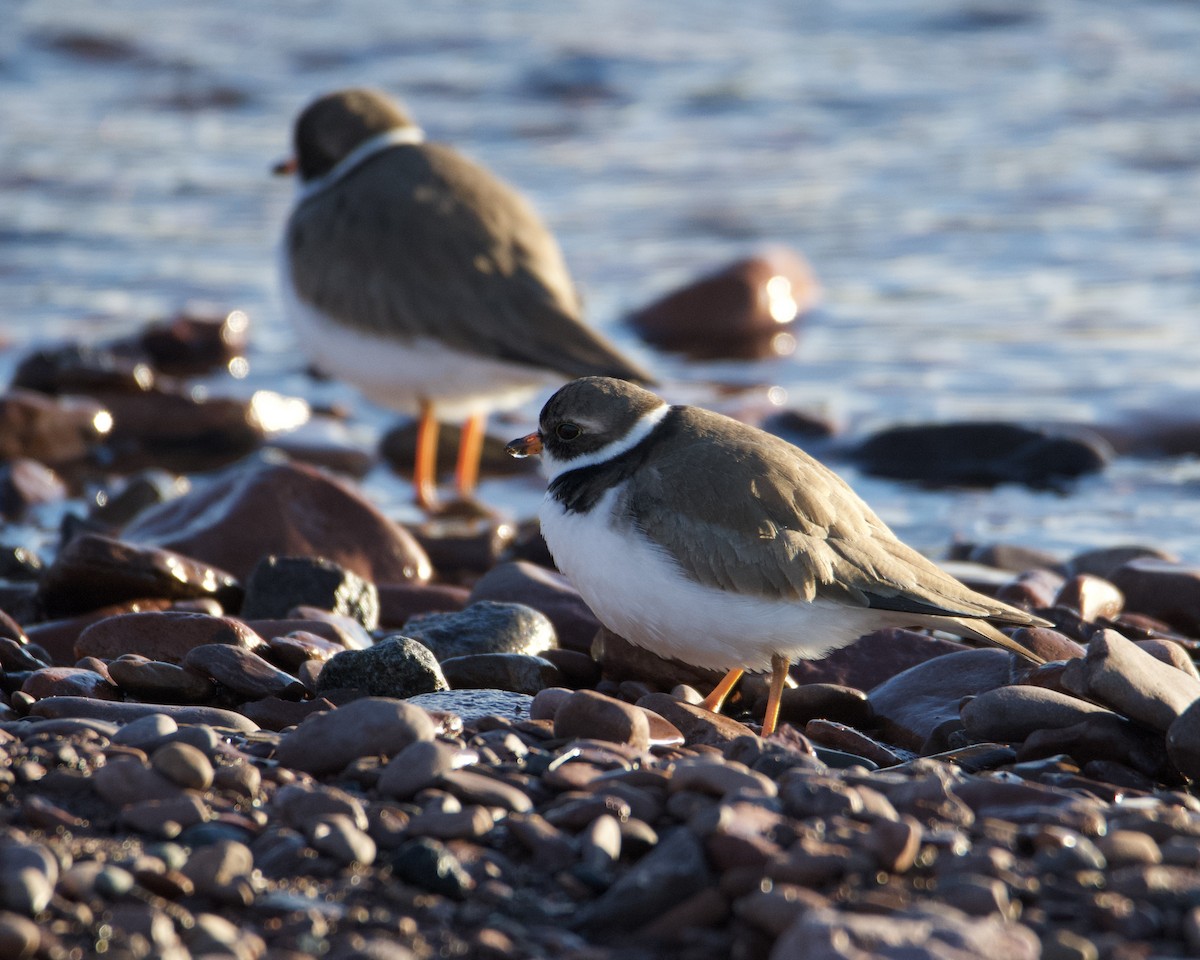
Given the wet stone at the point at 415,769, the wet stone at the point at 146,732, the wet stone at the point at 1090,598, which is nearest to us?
the wet stone at the point at 415,769

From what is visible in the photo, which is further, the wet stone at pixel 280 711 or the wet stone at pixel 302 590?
the wet stone at pixel 302 590

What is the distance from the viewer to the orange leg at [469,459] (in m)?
8.86

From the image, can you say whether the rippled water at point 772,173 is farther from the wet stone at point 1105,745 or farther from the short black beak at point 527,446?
the wet stone at point 1105,745

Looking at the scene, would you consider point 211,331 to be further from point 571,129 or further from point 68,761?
point 68,761

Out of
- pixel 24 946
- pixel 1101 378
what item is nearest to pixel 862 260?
pixel 1101 378

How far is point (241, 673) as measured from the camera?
467 centimetres

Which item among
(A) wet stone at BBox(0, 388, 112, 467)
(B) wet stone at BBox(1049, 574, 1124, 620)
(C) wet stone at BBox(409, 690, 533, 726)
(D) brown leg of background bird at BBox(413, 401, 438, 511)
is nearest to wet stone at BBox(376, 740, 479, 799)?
(C) wet stone at BBox(409, 690, 533, 726)

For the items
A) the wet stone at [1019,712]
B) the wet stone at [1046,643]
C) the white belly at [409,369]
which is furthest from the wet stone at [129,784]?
the white belly at [409,369]

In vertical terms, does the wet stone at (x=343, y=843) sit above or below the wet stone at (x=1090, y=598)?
above

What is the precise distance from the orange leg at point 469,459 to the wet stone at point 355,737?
491cm

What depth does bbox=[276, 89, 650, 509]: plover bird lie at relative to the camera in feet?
26.0

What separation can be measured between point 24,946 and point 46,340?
9077mm

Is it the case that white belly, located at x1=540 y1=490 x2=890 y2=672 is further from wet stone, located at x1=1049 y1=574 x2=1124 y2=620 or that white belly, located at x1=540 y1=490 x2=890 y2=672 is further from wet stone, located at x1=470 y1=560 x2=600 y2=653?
wet stone, located at x1=1049 y1=574 x2=1124 y2=620

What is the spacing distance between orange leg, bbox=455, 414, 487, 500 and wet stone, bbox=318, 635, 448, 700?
4031 mm
